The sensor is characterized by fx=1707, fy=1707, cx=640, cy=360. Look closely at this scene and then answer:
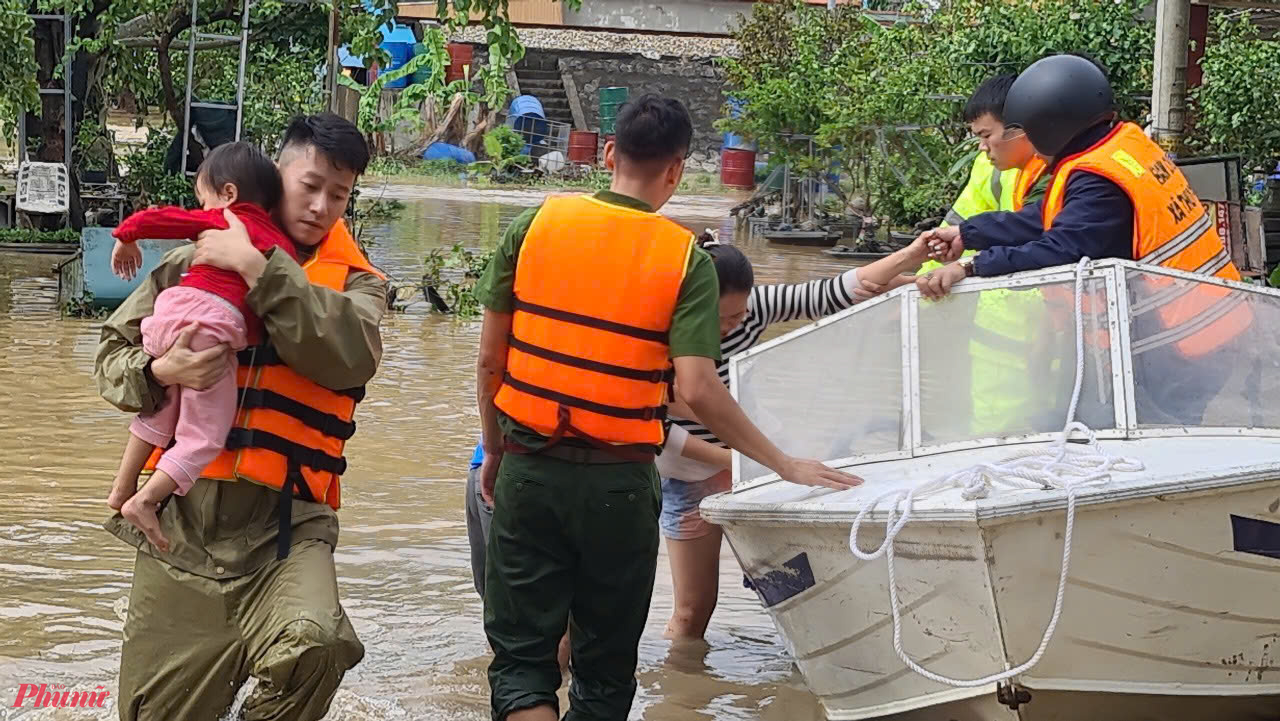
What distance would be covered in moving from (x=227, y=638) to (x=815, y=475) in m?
1.61

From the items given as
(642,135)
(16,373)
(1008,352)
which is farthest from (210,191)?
(16,373)

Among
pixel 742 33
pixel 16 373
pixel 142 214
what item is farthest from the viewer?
pixel 742 33

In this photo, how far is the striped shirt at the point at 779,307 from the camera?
5707 millimetres

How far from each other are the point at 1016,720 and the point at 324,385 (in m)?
2.01

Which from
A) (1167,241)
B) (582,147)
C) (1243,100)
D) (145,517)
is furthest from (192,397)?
(582,147)

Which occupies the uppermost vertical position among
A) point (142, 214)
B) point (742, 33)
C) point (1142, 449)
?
point (742, 33)

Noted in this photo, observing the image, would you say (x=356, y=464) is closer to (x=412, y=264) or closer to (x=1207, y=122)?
(x=1207, y=122)

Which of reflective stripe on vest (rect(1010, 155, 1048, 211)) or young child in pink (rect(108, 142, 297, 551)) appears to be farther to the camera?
reflective stripe on vest (rect(1010, 155, 1048, 211))

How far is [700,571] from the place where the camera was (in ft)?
19.6

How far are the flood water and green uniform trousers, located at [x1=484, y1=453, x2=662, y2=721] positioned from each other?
1255 mm

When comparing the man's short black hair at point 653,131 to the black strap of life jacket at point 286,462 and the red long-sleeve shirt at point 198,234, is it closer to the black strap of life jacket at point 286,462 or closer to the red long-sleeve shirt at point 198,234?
the red long-sleeve shirt at point 198,234

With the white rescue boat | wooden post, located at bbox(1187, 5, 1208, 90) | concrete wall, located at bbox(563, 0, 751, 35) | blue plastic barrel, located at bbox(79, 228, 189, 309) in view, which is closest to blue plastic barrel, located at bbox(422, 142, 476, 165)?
concrete wall, located at bbox(563, 0, 751, 35)

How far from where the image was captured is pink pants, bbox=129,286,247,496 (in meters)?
3.78

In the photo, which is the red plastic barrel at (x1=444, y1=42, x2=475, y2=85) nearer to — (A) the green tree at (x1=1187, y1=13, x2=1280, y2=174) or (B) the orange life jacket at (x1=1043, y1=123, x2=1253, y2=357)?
(A) the green tree at (x1=1187, y1=13, x2=1280, y2=174)
